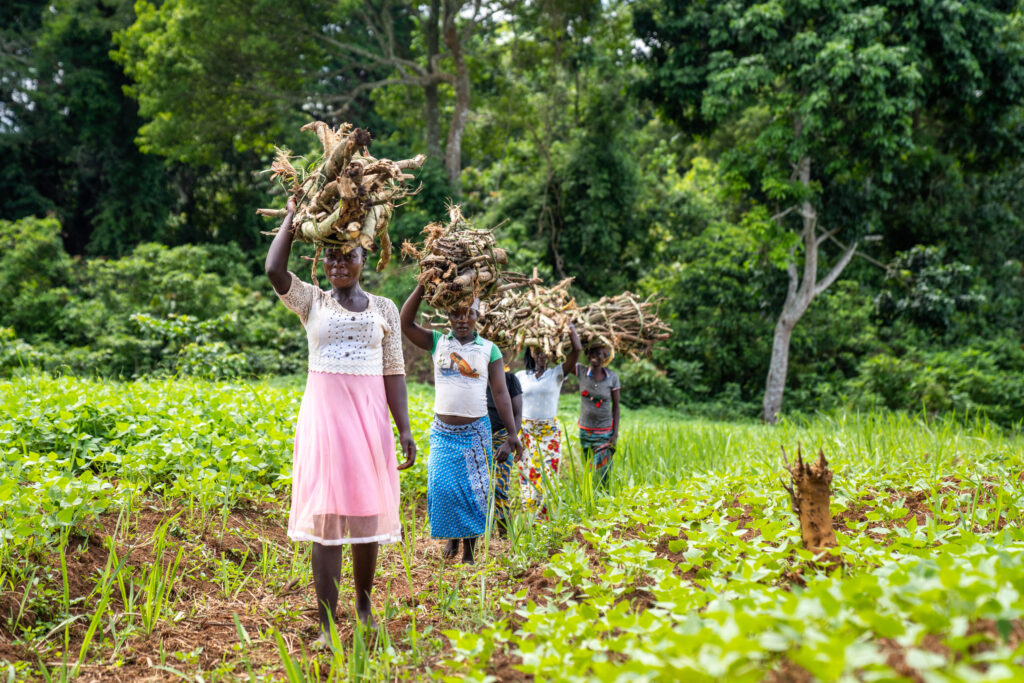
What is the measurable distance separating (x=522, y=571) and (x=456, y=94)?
14474 millimetres

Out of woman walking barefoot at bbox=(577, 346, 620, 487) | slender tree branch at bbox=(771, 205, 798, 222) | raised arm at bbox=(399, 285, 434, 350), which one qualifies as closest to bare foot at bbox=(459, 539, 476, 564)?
raised arm at bbox=(399, 285, 434, 350)

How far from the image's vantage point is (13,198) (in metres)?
20.7

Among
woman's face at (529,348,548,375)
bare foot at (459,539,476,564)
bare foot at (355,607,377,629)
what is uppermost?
woman's face at (529,348,548,375)

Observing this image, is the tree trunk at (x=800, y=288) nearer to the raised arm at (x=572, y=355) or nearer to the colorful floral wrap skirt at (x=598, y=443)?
the colorful floral wrap skirt at (x=598, y=443)

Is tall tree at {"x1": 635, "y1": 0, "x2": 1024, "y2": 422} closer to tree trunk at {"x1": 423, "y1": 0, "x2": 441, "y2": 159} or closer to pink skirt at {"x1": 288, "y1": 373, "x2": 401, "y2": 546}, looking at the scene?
tree trunk at {"x1": 423, "y1": 0, "x2": 441, "y2": 159}

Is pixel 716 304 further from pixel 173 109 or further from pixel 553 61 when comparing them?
pixel 173 109

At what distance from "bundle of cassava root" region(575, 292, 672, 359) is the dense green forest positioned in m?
4.82

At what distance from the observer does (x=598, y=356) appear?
641 centimetres

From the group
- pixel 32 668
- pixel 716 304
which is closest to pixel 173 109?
pixel 716 304

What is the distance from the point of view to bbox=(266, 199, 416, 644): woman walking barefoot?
3275 mm

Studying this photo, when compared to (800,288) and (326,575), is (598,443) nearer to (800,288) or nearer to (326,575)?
(326,575)

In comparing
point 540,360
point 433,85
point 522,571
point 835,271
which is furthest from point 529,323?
point 433,85

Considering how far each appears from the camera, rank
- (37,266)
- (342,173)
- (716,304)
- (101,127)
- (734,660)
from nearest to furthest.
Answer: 1. (734,660)
2. (342,173)
3. (37,266)
4. (716,304)
5. (101,127)

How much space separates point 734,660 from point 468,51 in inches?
736
